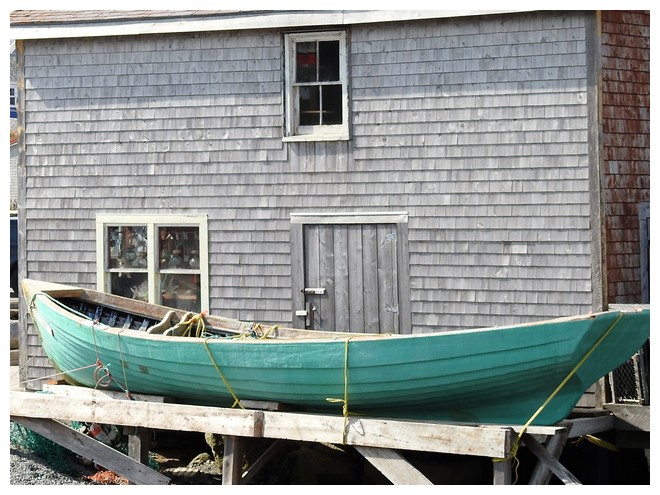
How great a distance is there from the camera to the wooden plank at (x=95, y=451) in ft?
33.4

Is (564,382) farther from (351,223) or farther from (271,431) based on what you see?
(351,223)

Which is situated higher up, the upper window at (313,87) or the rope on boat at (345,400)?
the upper window at (313,87)

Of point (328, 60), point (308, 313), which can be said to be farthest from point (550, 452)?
point (328, 60)

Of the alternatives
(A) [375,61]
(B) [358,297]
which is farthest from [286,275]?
(A) [375,61]

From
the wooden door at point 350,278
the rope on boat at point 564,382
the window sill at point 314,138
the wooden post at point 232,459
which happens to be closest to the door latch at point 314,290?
the wooden door at point 350,278

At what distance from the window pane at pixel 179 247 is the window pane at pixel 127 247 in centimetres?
22

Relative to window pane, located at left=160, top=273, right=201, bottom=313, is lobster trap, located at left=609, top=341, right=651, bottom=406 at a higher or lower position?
lower

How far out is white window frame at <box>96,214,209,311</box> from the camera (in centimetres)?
1170

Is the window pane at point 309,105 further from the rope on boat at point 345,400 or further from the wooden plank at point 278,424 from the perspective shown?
the wooden plank at point 278,424

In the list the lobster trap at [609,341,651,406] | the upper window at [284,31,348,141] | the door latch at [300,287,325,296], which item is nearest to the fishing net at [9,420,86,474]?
the door latch at [300,287,325,296]

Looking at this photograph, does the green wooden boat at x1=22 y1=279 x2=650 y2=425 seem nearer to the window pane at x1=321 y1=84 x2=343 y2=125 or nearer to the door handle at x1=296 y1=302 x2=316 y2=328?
the door handle at x1=296 y1=302 x2=316 y2=328

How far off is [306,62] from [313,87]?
279mm

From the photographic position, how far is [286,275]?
11391mm

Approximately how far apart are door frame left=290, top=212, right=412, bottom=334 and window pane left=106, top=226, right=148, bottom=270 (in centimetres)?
187
